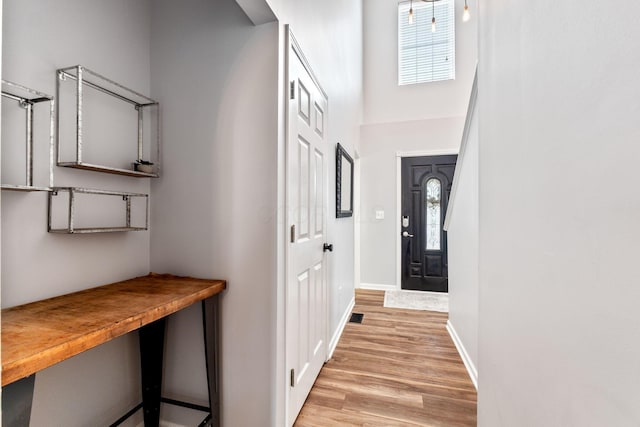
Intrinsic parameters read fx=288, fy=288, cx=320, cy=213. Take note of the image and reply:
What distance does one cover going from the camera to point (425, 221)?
4.48m

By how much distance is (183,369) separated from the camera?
1.50 metres

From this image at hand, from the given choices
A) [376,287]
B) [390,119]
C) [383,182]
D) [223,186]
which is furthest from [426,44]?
[223,186]

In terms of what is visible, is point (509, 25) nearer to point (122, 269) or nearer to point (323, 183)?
point (323, 183)

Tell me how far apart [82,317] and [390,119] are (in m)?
4.61

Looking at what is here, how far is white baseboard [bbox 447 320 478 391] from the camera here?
2039 millimetres

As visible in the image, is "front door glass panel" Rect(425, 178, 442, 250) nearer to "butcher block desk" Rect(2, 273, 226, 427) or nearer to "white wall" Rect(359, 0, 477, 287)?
"white wall" Rect(359, 0, 477, 287)

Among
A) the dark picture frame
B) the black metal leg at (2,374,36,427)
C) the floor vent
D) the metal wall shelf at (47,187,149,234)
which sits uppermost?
the dark picture frame

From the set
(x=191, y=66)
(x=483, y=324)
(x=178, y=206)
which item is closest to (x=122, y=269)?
(x=178, y=206)

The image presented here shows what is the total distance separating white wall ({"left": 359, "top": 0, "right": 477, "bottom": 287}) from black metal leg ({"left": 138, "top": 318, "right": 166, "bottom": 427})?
11.7ft

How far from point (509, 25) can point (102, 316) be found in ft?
5.51

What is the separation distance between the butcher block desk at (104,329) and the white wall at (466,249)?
68.8 inches

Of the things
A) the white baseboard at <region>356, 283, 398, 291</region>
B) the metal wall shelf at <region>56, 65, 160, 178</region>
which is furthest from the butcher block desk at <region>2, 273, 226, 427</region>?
the white baseboard at <region>356, 283, 398, 291</region>

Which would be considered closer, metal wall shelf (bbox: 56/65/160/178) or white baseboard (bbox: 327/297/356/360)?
metal wall shelf (bbox: 56/65/160/178)

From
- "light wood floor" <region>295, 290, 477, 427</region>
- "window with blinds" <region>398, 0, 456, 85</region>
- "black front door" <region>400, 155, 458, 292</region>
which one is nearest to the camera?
"light wood floor" <region>295, 290, 477, 427</region>
